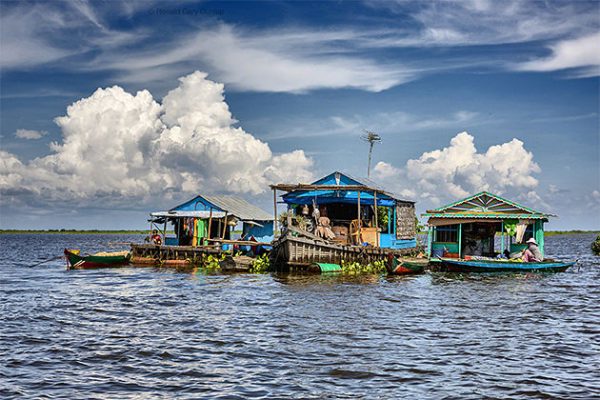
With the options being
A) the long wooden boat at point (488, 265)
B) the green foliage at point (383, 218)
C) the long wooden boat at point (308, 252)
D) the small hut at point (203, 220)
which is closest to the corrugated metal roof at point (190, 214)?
the small hut at point (203, 220)

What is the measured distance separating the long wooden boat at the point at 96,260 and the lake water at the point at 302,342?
11457 mm

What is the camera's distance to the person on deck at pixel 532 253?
29344 mm

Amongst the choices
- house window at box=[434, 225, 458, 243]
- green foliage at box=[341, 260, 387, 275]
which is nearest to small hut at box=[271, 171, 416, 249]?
green foliage at box=[341, 260, 387, 275]

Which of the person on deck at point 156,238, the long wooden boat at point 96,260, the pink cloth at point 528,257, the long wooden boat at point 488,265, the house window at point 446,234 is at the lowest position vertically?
the long wooden boat at point 96,260

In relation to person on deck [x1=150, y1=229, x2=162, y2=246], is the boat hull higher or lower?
lower

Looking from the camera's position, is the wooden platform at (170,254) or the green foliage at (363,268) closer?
the green foliage at (363,268)

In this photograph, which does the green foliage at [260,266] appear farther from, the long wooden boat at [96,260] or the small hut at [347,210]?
the long wooden boat at [96,260]

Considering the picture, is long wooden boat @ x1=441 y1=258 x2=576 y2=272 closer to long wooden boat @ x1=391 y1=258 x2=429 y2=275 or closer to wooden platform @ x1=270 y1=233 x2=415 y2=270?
long wooden boat @ x1=391 y1=258 x2=429 y2=275

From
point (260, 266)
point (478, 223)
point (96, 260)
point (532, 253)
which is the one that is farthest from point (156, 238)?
point (532, 253)

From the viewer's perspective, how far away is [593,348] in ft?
43.0

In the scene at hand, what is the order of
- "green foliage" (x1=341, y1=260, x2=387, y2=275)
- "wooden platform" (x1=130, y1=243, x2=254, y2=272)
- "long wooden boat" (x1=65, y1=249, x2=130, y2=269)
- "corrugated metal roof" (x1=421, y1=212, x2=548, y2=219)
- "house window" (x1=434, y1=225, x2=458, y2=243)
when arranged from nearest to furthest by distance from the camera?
"green foliage" (x1=341, y1=260, x2=387, y2=275) < "corrugated metal roof" (x1=421, y1=212, x2=548, y2=219) < "house window" (x1=434, y1=225, x2=458, y2=243) < "wooden platform" (x1=130, y1=243, x2=254, y2=272) < "long wooden boat" (x1=65, y1=249, x2=130, y2=269)

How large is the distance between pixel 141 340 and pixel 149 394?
13.9 feet

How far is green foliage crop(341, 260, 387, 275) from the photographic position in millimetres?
29688

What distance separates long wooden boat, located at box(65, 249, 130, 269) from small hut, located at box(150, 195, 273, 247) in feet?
10.3
